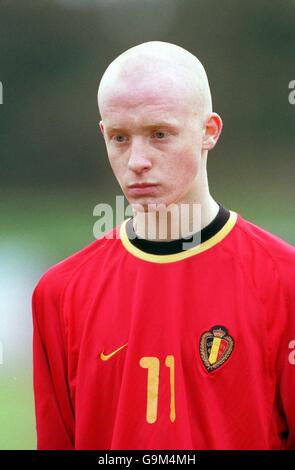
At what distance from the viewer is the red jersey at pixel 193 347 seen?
153 cm

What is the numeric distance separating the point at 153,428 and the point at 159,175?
1.68ft

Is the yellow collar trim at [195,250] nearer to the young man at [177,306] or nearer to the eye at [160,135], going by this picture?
the young man at [177,306]

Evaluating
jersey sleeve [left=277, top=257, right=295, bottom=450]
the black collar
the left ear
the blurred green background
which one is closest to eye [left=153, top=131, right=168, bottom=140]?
the left ear

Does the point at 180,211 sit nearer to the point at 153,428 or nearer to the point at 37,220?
the point at 153,428

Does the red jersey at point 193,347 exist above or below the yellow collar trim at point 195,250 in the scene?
below

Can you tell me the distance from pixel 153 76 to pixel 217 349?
56 centimetres

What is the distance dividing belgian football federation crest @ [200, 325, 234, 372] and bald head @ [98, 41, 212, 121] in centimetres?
45

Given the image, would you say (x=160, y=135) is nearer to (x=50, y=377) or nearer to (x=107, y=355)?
(x=107, y=355)

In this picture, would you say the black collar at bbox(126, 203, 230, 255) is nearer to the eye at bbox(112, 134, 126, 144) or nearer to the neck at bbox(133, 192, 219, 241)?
the neck at bbox(133, 192, 219, 241)

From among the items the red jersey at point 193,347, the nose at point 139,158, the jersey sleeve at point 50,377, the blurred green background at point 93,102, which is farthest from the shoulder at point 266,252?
the blurred green background at point 93,102

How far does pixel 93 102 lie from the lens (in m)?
7.05

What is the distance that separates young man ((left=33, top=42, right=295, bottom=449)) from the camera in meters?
1.48

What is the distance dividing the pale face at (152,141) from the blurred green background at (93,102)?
14.8 feet

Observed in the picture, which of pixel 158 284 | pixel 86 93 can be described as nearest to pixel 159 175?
pixel 158 284
